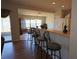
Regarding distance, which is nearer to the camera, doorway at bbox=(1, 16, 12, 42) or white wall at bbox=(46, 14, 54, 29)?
doorway at bbox=(1, 16, 12, 42)

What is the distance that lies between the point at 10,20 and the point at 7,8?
85cm

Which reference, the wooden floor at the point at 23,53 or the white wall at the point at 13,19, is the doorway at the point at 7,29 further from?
the wooden floor at the point at 23,53

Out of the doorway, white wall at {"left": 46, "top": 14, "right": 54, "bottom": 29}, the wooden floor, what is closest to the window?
white wall at {"left": 46, "top": 14, "right": 54, "bottom": 29}

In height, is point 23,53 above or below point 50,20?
below

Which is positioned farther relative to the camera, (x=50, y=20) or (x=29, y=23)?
(x=29, y=23)

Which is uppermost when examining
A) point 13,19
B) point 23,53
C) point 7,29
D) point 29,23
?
point 13,19

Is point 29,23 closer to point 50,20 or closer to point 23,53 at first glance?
point 50,20

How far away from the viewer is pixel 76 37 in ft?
5.41

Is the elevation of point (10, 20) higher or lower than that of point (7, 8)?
lower

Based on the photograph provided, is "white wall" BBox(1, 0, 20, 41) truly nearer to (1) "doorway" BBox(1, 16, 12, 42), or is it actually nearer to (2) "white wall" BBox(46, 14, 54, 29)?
(1) "doorway" BBox(1, 16, 12, 42)

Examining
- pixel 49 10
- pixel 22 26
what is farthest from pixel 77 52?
pixel 22 26

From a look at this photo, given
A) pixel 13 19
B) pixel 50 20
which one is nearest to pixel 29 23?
pixel 50 20

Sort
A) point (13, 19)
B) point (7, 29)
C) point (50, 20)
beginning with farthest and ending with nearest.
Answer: point (50, 20)
point (7, 29)
point (13, 19)

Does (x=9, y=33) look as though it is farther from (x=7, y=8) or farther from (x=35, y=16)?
(x=35, y=16)
